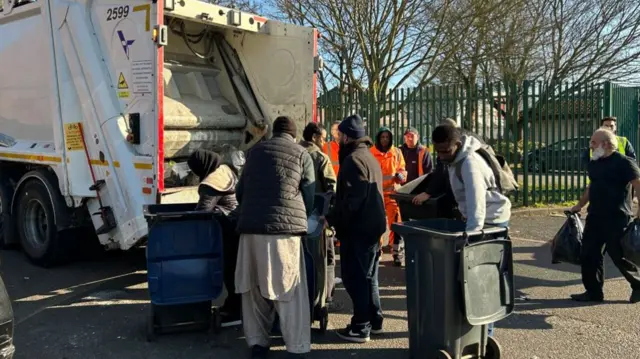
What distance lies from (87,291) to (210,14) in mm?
3007

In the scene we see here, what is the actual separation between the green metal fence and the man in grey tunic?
649 cm

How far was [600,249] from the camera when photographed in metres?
5.14

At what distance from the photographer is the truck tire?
6852 mm

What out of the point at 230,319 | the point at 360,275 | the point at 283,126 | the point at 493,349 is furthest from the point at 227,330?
the point at 493,349

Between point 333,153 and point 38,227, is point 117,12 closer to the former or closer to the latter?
point 38,227

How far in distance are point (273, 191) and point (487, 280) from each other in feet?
4.81

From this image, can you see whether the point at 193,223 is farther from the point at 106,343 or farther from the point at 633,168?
the point at 633,168

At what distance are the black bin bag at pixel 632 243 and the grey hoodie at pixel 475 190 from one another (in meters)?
1.76

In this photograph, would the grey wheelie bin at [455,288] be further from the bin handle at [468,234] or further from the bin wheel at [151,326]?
the bin wheel at [151,326]

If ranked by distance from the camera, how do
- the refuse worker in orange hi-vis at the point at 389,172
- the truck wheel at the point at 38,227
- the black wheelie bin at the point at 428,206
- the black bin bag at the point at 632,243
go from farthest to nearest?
the refuse worker in orange hi-vis at the point at 389,172, the truck wheel at the point at 38,227, the black bin bag at the point at 632,243, the black wheelie bin at the point at 428,206

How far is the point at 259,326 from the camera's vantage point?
3934 mm

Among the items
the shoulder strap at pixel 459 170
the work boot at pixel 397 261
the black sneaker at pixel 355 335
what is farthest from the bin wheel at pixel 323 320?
the work boot at pixel 397 261

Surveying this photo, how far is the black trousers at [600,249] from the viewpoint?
200 inches

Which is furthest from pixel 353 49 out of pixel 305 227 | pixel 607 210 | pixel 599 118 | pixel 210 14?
pixel 305 227
